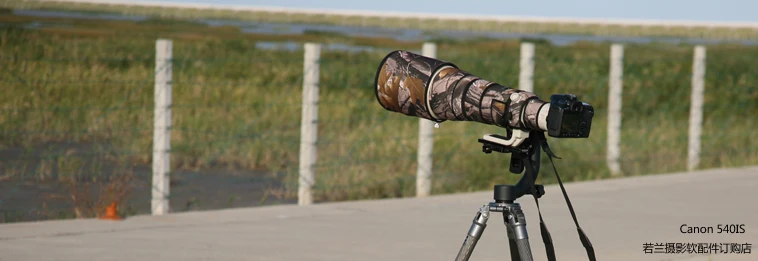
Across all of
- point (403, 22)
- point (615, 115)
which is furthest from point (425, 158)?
point (403, 22)

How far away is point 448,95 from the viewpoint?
204 inches

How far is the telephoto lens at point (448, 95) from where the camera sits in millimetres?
5086

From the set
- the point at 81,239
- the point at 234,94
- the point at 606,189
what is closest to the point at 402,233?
the point at 81,239

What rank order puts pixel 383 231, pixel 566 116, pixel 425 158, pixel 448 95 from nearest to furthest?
pixel 566 116 → pixel 448 95 → pixel 383 231 → pixel 425 158

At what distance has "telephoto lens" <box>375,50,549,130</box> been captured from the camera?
16.7ft

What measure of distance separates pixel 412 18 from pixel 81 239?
12779 cm

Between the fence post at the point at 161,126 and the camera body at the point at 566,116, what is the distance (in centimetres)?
485

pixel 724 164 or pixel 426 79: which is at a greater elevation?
pixel 426 79

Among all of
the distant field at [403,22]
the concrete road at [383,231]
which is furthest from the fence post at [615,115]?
the distant field at [403,22]

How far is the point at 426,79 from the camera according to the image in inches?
206

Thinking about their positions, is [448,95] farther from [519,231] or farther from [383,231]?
[383,231]

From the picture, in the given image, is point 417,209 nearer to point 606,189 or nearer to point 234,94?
point 606,189

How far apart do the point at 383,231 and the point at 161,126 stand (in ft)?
6.27

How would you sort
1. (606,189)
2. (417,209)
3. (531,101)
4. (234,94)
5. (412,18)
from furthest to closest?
1. (412,18)
2. (234,94)
3. (606,189)
4. (417,209)
5. (531,101)
